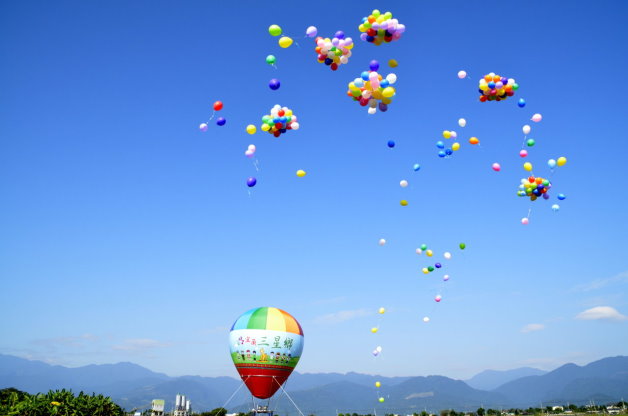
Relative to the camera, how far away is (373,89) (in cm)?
1559

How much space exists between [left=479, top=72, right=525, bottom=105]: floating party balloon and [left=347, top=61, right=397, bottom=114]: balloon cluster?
3761 millimetres

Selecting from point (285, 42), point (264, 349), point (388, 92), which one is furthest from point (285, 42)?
point (264, 349)

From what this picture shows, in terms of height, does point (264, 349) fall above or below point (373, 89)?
below

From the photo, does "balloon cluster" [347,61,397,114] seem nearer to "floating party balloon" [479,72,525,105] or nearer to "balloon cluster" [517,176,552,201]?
"floating party balloon" [479,72,525,105]

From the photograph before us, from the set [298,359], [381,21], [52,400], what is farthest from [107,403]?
[381,21]

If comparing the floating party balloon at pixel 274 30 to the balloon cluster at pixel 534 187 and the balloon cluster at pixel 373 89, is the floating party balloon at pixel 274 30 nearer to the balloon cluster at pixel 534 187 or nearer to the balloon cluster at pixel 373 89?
the balloon cluster at pixel 373 89

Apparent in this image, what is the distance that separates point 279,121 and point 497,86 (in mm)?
8040

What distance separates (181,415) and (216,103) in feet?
97.2

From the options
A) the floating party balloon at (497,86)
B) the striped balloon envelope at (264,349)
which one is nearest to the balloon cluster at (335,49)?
the floating party balloon at (497,86)

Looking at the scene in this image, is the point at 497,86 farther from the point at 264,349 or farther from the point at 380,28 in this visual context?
the point at 264,349

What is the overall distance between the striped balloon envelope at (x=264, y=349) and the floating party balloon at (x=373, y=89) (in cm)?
1259

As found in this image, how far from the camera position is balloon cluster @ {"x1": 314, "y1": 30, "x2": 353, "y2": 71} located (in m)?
15.3

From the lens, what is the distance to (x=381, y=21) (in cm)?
1480

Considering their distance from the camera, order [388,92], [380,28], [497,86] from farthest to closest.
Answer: [497,86], [388,92], [380,28]
